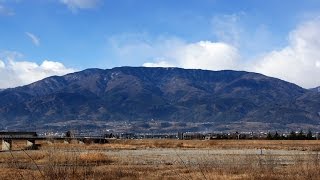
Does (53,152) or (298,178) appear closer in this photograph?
(298,178)

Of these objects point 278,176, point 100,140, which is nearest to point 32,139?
point 100,140

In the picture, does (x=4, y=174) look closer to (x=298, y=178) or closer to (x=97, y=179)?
(x=97, y=179)

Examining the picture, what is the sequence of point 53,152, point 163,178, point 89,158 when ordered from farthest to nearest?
point 89,158
point 163,178
point 53,152

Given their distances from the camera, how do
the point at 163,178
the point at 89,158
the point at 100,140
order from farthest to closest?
1. the point at 100,140
2. the point at 89,158
3. the point at 163,178

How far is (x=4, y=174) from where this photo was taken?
1906 cm

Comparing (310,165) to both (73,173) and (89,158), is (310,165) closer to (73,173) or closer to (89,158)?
(73,173)

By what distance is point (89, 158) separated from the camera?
27.4m

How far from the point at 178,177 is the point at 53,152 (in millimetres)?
4098

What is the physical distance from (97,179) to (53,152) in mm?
1436

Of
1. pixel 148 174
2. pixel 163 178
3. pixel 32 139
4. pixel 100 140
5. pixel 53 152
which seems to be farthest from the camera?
pixel 100 140

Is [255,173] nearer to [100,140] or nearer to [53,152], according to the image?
[53,152]

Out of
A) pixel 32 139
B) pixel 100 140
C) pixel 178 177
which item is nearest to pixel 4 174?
pixel 178 177

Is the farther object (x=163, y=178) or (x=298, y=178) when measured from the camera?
(x=163, y=178)

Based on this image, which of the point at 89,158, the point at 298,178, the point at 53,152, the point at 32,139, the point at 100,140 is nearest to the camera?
the point at 298,178
